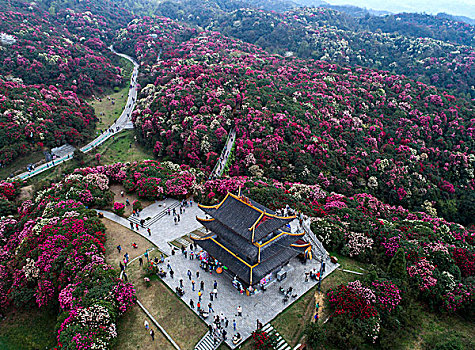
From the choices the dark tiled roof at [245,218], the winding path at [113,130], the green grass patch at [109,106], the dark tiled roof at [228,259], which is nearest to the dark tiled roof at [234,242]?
the dark tiled roof at [228,259]

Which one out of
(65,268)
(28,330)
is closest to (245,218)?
(65,268)

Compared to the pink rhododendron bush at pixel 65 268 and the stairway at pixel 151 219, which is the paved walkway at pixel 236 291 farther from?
the pink rhododendron bush at pixel 65 268

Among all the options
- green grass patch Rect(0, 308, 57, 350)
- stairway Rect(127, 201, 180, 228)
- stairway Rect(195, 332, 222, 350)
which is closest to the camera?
stairway Rect(195, 332, 222, 350)

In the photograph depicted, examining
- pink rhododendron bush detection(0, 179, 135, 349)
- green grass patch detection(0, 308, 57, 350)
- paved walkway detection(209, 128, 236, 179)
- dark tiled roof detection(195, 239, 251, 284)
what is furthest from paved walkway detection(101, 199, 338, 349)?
paved walkway detection(209, 128, 236, 179)

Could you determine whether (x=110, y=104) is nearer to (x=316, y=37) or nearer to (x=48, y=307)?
(x=48, y=307)

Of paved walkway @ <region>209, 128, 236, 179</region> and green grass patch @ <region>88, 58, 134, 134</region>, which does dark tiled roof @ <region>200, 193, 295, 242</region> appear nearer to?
paved walkway @ <region>209, 128, 236, 179</region>
